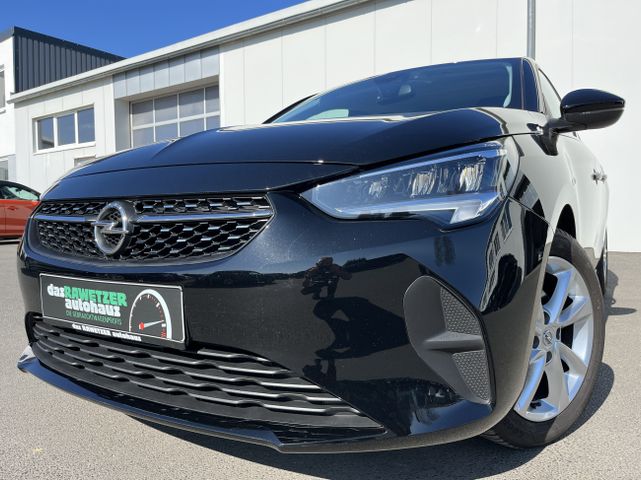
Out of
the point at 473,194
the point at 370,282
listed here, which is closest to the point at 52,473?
the point at 370,282

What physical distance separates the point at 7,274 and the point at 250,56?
6.14 meters

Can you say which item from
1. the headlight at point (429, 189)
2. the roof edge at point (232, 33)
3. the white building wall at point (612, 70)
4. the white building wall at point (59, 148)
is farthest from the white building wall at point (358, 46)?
the headlight at point (429, 189)

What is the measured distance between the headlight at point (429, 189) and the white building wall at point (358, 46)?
22.6ft

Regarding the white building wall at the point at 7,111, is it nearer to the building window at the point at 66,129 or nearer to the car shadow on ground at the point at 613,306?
the building window at the point at 66,129

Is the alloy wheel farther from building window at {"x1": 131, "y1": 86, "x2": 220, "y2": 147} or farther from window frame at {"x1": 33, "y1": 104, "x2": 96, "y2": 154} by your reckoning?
window frame at {"x1": 33, "y1": 104, "x2": 96, "y2": 154}

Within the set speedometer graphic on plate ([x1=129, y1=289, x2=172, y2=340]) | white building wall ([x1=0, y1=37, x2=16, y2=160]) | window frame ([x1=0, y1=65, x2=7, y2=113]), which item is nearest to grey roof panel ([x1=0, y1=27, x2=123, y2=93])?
white building wall ([x1=0, y1=37, x2=16, y2=160])

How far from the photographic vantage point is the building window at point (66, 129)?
14.7m

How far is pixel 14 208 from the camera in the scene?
997cm

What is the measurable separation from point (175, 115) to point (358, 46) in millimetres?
5752

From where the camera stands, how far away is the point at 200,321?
1287 millimetres

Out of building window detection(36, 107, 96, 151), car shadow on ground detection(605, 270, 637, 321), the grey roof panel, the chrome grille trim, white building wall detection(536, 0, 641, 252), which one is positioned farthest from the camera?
the grey roof panel

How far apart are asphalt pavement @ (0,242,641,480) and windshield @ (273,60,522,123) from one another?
1.19 m

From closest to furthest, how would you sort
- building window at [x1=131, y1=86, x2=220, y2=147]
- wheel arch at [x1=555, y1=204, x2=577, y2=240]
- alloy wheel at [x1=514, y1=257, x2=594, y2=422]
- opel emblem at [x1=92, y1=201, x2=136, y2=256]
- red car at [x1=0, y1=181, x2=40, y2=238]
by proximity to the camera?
opel emblem at [x1=92, y1=201, x2=136, y2=256] → alloy wheel at [x1=514, y1=257, x2=594, y2=422] → wheel arch at [x1=555, y1=204, x2=577, y2=240] → red car at [x1=0, y1=181, x2=40, y2=238] → building window at [x1=131, y1=86, x2=220, y2=147]

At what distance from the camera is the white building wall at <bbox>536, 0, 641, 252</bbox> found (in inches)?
262
